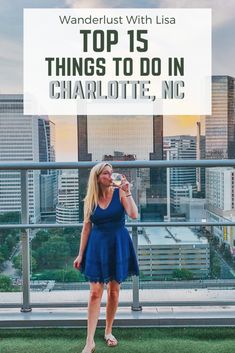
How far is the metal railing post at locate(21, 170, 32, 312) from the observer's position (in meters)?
2.59

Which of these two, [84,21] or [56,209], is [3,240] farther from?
[84,21]

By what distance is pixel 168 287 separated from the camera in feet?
8.79

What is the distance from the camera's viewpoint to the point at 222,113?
618 centimetres

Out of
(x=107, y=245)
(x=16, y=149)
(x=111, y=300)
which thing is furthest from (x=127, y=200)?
(x=16, y=149)

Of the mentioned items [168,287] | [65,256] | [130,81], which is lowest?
[168,287]

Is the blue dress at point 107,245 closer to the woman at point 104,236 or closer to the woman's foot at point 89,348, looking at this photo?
the woman at point 104,236

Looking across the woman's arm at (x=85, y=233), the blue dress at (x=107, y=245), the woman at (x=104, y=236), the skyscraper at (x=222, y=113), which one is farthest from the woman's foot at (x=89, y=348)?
the skyscraper at (x=222, y=113)

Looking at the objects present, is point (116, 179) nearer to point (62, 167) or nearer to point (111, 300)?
point (62, 167)

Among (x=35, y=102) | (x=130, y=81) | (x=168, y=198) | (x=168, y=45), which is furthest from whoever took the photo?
Result: (x=130, y=81)

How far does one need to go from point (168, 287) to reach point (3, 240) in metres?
1.01

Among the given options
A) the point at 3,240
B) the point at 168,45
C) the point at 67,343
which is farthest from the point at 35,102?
the point at 67,343

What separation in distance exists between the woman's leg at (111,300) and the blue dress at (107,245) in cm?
6

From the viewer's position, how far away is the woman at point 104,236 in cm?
210

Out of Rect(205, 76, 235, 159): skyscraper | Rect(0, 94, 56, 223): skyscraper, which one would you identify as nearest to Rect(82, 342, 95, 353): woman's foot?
Rect(0, 94, 56, 223): skyscraper
